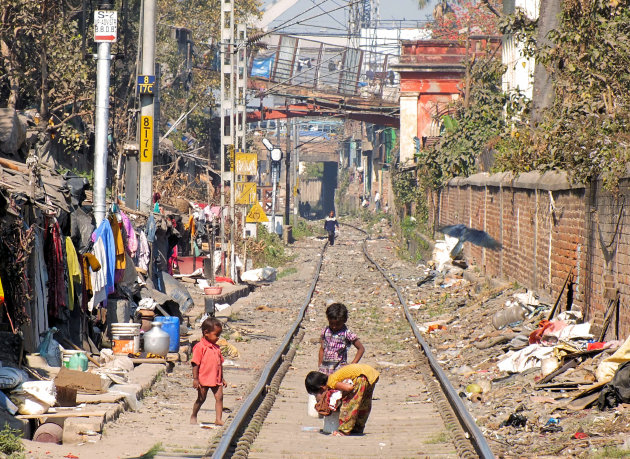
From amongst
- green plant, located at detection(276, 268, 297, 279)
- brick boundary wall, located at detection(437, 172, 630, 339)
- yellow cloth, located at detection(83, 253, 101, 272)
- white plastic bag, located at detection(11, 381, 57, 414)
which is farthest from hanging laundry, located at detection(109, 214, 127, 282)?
green plant, located at detection(276, 268, 297, 279)

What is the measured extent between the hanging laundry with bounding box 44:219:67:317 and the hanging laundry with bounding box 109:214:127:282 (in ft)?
7.79

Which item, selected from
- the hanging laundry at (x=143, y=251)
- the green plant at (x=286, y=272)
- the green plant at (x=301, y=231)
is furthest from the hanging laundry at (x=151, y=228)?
the green plant at (x=301, y=231)

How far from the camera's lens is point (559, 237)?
15.0 m

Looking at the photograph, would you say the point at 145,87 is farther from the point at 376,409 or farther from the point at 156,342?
Result: the point at 376,409

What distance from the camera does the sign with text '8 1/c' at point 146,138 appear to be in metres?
17.9

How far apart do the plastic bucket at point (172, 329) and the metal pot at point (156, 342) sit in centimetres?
47

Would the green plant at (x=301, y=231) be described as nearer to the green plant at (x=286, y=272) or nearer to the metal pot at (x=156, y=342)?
the green plant at (x=286, y=272)

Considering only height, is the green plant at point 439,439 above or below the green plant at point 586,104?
below

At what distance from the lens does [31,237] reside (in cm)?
1008

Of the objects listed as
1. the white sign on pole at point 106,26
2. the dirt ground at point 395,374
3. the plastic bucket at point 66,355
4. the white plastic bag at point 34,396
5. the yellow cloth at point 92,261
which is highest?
the white sign on pole at point 106,26

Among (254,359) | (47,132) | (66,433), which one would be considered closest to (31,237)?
(66,433)

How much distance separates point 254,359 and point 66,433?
20.3 feet

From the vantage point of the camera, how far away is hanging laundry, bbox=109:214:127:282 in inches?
553

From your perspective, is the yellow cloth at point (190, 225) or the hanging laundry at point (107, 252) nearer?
the hanging laundry at point (107, 252)
